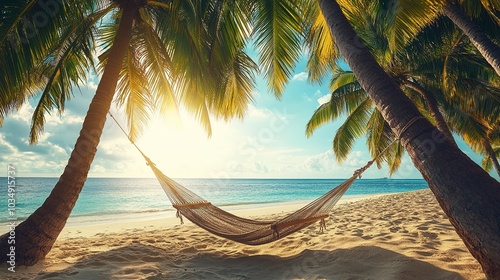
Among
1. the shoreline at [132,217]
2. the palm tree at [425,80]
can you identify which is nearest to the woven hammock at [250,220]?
the palm tree at [425,80]

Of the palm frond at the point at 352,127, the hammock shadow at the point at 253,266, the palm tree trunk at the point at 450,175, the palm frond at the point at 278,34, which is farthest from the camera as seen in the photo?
the palm frond at the point at 352,127

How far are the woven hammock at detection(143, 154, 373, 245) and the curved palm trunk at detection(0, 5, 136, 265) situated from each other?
0.80 m

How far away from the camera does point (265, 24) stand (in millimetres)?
3172

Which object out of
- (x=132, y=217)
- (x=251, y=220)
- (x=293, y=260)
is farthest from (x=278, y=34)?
(x=132, y=217)

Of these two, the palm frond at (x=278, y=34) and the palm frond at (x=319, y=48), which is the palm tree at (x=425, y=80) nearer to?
the palm frond at (x=319, y=48)

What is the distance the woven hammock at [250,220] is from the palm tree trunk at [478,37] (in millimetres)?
1604

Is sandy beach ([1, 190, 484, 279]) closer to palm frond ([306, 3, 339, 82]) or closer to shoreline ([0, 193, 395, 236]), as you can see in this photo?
palm frond ([306, 3, 339, 82])

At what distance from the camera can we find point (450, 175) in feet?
4.10

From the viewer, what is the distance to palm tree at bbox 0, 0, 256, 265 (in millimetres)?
2701

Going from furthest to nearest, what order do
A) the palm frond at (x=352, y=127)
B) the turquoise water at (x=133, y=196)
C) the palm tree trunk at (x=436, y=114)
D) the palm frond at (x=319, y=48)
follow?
the turquoise water at (x=133, y=196), the palm frond at (x=352, y=127), the palm tree trunk at (x=436, y=114), the palm frond at (x=319, y=48)

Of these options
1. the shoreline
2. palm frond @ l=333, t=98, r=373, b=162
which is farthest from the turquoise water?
palm frond @ l=333, t=98, r=373, b=162

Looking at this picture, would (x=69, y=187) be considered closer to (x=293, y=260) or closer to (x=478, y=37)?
(x=293, y=260)

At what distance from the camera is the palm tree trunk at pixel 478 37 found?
9.32 ft

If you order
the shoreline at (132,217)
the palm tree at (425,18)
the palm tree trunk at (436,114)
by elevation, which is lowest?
the shoreline at (132,217)
